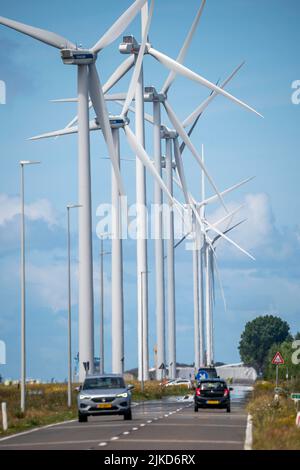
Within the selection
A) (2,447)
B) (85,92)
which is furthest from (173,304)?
(2,447)

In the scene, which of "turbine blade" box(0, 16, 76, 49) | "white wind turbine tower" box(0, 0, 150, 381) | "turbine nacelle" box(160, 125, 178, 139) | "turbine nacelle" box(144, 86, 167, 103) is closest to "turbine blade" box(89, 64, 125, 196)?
"white wind turbine tower" box(0, 0, 150, 381)

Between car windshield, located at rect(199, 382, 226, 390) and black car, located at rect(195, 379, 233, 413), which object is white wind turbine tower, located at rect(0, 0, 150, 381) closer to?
black car, located at rect(195, 379, 233, 413)

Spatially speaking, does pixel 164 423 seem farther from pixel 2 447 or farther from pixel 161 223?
pixel 161 223

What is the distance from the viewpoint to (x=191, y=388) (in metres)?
127

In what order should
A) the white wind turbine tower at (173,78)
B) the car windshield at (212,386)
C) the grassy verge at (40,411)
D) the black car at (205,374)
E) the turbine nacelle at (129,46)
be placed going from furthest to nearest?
1. the turbine nacelle at (129,46)
2. the black car at (205,374)
3. the white wind turbine tower at (173,78)
4. the car windshield at (212,386)
5. the grassy verge at (40,411)

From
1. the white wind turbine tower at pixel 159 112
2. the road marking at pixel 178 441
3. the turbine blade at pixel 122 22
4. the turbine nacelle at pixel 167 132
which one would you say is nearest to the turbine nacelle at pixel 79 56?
the turbine blade at pixel 122 22

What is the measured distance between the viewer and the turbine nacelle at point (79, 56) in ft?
268

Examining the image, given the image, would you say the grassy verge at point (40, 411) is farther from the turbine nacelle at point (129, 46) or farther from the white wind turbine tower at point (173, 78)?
the turbine nacelle at point (129, 46)

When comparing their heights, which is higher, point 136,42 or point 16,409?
point 136,42

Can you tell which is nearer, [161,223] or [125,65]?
[125,65]

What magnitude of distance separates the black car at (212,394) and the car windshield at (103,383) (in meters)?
9.35

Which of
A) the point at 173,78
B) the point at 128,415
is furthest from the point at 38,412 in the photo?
the point at 173,78
